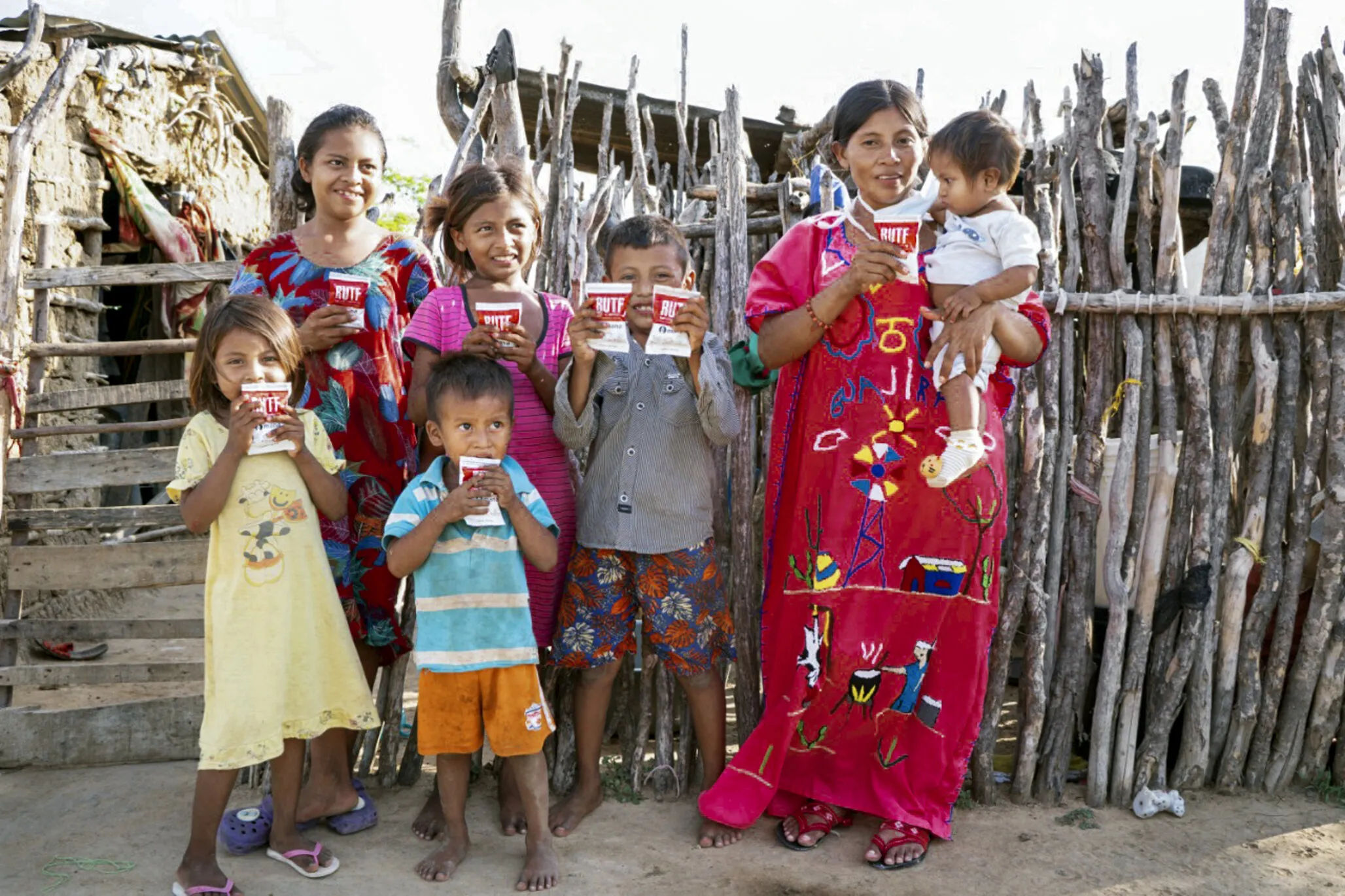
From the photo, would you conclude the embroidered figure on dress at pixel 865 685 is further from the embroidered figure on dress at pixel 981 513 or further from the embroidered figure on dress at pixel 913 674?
the embroidered figure on dress at pixel 981 513

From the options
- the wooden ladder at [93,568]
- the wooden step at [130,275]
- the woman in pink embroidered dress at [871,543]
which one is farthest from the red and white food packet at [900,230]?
the wooden step at [130,275]

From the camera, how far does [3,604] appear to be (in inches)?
160

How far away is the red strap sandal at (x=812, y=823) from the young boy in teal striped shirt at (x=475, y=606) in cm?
65

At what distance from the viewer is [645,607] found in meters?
2.92

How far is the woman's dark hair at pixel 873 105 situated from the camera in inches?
103

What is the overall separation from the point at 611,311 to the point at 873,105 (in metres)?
0.85

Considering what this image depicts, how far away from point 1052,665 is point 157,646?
507 centimetres

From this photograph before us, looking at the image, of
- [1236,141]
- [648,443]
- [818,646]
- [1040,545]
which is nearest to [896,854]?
[818,646]

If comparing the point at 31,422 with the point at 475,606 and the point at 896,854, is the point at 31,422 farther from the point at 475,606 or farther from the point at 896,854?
the point at 896,854

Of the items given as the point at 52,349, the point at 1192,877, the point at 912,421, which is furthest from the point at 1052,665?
the point at 52,349

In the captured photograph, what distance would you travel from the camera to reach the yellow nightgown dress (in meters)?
2.53

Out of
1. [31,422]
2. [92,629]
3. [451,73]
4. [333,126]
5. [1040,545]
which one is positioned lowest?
[92,629]

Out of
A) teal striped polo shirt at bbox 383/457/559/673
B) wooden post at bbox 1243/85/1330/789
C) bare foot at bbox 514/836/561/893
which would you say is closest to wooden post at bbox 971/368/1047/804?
wooden post at bbox 1243/85/1330/789

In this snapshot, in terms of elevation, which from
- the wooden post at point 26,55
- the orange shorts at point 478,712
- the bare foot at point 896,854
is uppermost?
the wooden post at point 26,55
